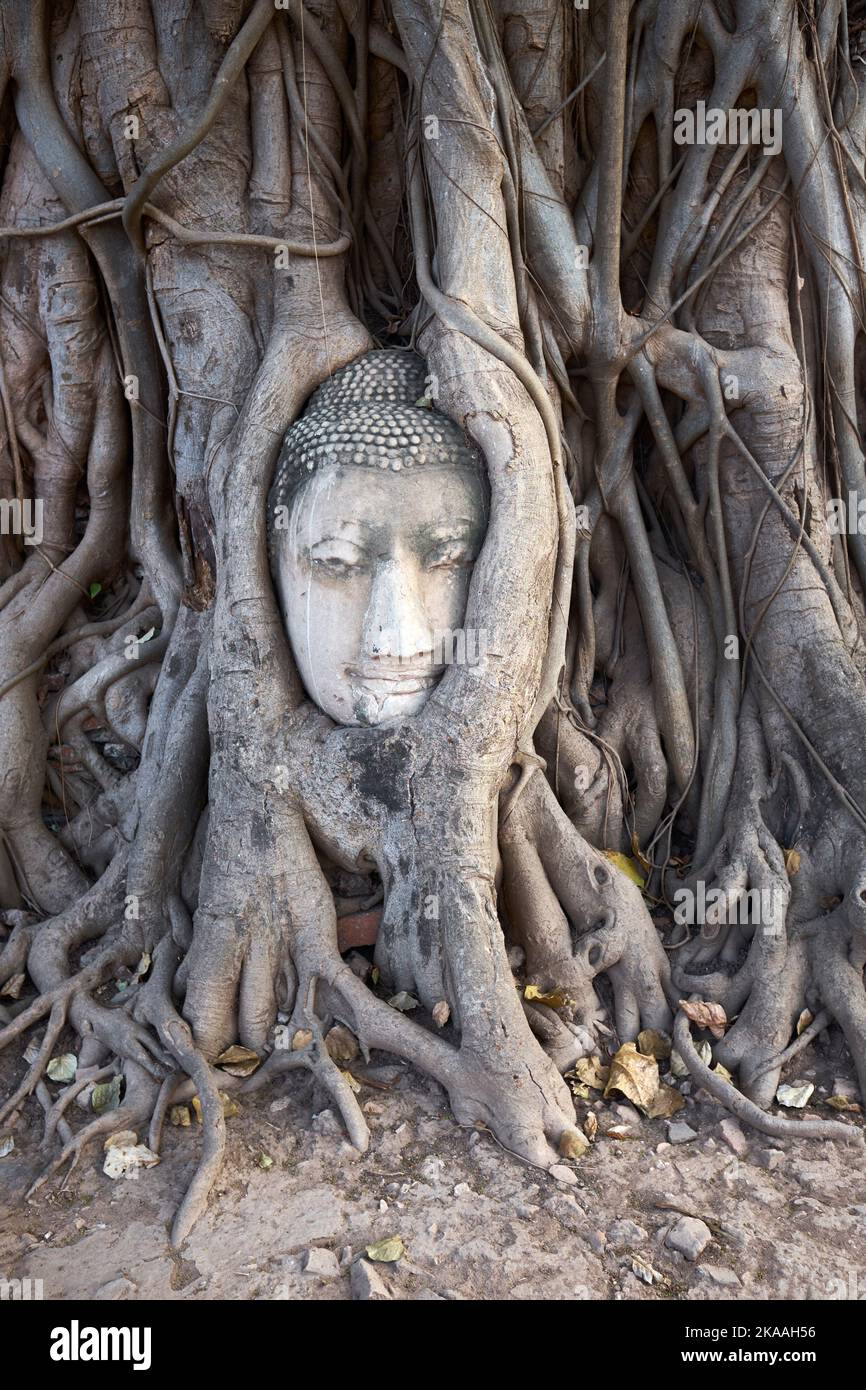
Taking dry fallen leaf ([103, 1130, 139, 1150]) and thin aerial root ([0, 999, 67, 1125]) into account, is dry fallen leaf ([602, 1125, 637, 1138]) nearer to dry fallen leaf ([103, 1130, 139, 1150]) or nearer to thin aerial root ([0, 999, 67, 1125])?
dry fallen leaf ([103, 1130, 139, 1150])

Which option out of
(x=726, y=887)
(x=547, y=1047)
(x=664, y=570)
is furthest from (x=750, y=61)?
(x=547, y=1047)

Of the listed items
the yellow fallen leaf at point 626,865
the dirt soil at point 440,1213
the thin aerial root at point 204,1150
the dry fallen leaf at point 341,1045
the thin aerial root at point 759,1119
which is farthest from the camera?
the yellow fallen leaf at point 626,865

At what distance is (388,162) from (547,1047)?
3214mm

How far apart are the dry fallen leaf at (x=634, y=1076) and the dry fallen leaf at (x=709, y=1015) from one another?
18cm

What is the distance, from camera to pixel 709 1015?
2.99m

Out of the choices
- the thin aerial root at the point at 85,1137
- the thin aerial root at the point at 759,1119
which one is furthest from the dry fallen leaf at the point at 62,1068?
the thin aerial root at the point at 759,1119

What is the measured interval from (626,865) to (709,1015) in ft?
2.07

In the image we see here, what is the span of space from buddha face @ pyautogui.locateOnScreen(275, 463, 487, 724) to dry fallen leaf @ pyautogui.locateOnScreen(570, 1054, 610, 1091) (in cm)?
116

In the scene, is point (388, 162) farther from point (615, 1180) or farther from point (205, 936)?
point (615, 1180)

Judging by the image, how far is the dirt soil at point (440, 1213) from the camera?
2.17 meters

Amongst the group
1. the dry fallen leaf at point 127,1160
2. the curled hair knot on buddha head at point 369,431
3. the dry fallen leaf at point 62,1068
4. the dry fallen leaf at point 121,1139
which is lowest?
the dry fallen leaf at point 127,1160

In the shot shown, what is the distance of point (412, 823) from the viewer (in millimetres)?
2965

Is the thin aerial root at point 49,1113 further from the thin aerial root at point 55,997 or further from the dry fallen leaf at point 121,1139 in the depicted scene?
the thin aerial root at point 55,997

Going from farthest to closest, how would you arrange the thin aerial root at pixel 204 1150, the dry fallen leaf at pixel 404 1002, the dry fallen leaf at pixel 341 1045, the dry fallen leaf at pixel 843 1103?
the dry fallen leaf at pixel 404 1002, the dry fallen leaf at pixel 341 1045, the dry fallen leaf at pixel 843 1103, the thin aerial root at pixel 204 1150
